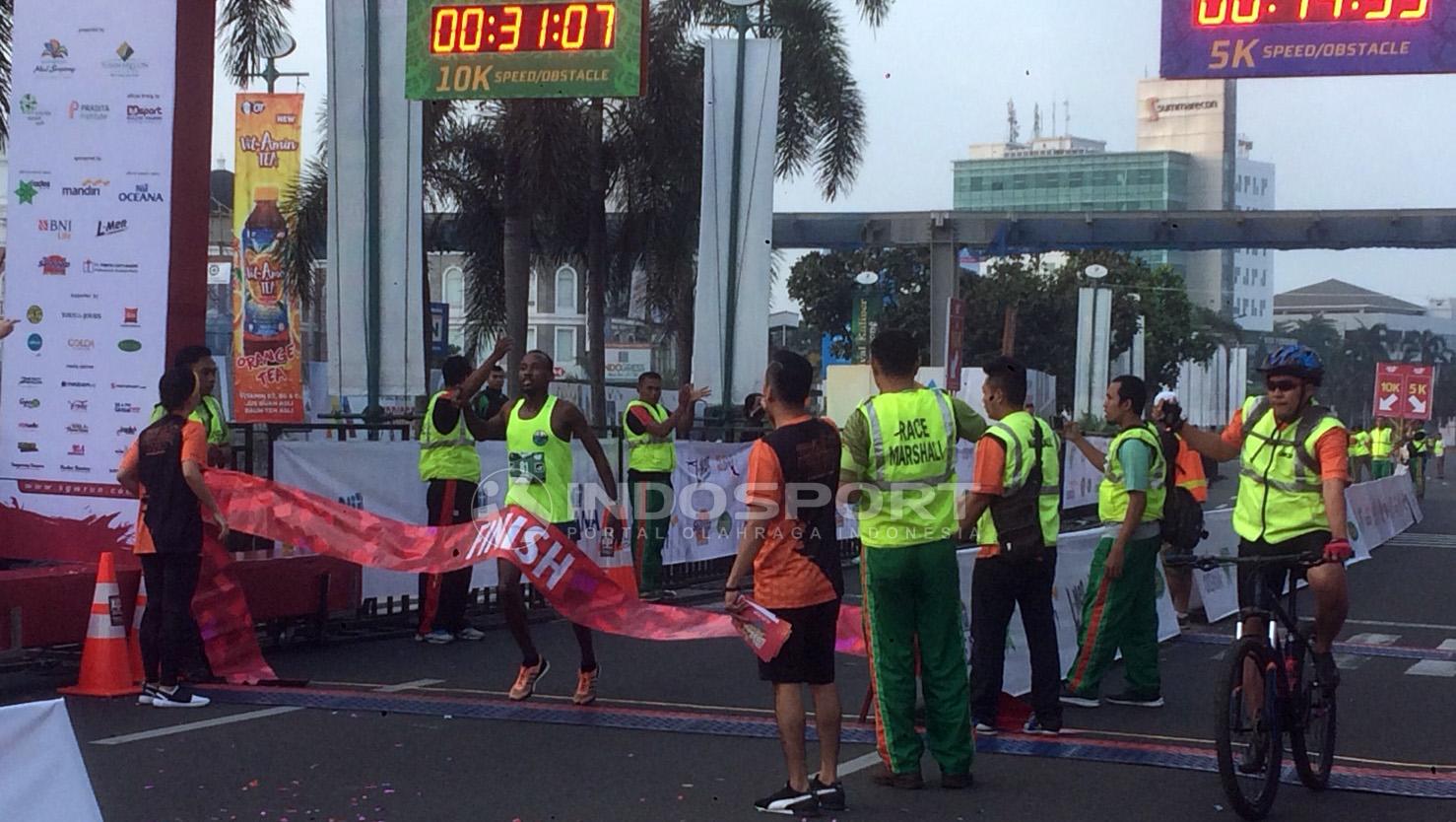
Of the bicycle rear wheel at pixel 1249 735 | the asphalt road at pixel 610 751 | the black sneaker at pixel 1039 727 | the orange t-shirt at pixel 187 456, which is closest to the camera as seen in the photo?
the bicycle rear wheel at pixel 1249 735

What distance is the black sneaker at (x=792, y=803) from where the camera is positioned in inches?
273

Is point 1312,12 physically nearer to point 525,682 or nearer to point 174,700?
point 525,682

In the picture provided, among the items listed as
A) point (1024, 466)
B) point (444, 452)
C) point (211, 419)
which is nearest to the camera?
point (1024, 466)

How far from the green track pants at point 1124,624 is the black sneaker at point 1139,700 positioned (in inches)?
1.0

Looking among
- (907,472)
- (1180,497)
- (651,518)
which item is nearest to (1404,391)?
(651,518)

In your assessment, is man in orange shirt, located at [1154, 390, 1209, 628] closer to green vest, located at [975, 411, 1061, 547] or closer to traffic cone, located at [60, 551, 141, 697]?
green vest, located at [975, 411, 1061, 547]

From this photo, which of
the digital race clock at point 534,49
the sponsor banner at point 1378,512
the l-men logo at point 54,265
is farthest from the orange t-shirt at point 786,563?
the sponsor banner at point 1378,512

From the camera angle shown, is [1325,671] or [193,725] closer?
[1325,671]

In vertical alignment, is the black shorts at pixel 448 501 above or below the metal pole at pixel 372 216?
below

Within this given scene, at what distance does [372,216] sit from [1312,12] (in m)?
8.41

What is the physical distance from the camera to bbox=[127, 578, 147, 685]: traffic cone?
10.0 meters

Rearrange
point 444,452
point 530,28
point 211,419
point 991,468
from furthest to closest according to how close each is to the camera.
→ 1. point 530,28
2. point 444,452
3. point 211,419
4. point 991,468

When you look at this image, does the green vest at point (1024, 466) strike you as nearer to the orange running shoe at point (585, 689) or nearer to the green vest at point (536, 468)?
the orange running shoe at point (585, 689)

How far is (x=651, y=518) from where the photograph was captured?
50.6ft
